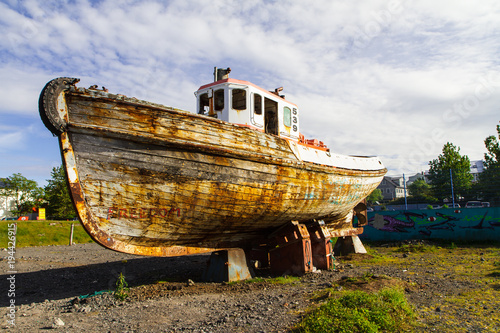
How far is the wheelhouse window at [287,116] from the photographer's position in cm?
793

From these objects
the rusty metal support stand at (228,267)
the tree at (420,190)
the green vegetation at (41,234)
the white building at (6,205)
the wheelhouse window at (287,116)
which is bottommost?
the green vegetation at (41,234)

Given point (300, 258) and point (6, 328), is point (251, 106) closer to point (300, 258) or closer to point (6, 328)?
point (300, 258)

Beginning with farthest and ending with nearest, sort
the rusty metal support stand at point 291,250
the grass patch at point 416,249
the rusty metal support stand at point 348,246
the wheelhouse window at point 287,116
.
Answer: the grass patch at point 416,249, the rusty metal support stand at point 348,246, the wheelhouse window at point 287,116, the rusty metal support stand at point 291,250

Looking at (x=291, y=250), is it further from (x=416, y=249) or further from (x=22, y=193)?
(x=22, y=193)

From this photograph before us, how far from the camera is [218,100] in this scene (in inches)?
280

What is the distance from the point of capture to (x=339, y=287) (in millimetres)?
5648

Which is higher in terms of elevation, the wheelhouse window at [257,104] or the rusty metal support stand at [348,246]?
the wheelhouse window at [257,104]

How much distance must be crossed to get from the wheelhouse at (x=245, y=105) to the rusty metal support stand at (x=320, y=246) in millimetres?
2410

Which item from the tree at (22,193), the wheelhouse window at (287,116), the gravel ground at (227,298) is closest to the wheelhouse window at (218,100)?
the wheelhouse window at (287,116)

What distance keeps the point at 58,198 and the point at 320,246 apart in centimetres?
3123

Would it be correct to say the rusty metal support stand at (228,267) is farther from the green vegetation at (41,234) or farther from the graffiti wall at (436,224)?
the green vegetation at (41,234)

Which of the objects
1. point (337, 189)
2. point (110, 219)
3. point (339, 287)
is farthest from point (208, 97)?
point (339, 287)

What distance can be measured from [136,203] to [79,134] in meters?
1.36

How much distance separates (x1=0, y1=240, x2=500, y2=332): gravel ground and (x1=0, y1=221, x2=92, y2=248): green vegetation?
11493mm
